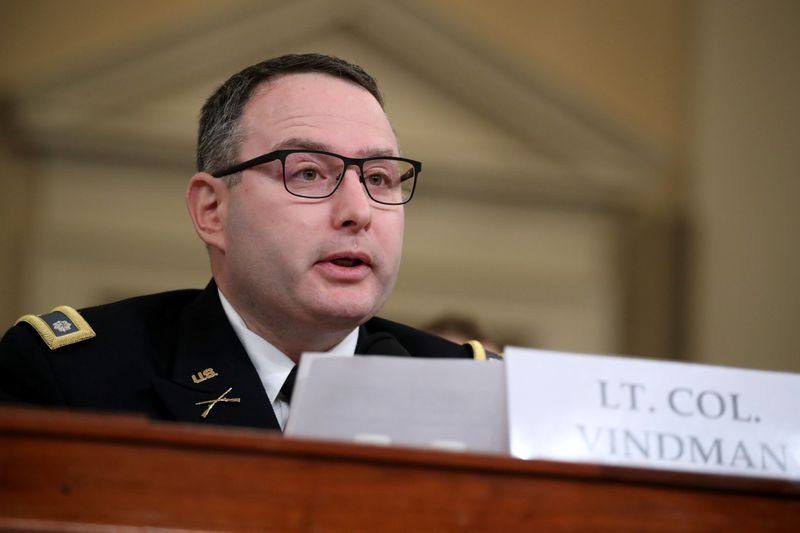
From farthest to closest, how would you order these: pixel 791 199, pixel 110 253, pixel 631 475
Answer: pixel 791 199
pixel 110 253
pixel 631 475

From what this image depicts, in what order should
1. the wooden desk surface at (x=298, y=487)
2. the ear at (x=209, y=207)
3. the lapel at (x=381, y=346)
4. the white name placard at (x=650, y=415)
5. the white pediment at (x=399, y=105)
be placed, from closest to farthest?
the wooden desk surface at (x=298, y=487), the white name placard at (x=650, y=415), the lapel at (x=381, y=346), the ear at (x=209, y=207), the white pediment at (x=399, y=105)

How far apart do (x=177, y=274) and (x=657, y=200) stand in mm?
2453

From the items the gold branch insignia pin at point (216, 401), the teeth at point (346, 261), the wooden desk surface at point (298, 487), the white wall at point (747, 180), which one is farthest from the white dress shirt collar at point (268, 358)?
the white wall at point (747, 180)

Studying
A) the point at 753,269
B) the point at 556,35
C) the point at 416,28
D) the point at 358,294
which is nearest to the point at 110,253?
the point at 416,28

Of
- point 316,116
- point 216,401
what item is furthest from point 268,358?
point 316,116

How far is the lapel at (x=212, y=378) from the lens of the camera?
196 centimetres

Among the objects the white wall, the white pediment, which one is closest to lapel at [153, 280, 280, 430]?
the white pediment

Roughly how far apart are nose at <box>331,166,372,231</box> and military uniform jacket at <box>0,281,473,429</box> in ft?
0.65

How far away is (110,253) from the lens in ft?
17.9

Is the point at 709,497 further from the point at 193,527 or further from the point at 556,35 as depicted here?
the point at 556,35

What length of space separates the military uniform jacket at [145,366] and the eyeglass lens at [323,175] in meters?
0.27


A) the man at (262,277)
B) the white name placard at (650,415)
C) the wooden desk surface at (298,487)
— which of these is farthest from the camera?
the man at (262,277)

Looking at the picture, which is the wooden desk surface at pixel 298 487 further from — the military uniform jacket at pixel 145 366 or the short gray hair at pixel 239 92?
the short gray hair at pixel 239 92

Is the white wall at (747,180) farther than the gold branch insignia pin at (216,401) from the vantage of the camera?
Yes
